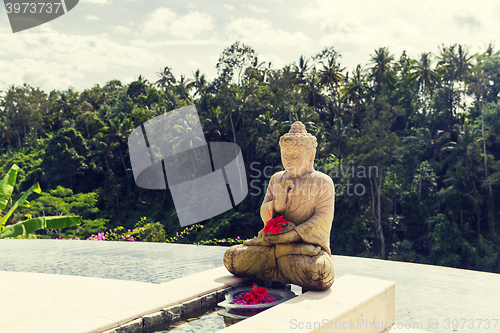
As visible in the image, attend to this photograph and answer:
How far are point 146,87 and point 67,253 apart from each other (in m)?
33.9

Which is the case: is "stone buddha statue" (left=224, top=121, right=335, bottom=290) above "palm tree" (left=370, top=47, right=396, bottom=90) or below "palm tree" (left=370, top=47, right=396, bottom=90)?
below

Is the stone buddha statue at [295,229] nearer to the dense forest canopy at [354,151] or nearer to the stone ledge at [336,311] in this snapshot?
the stone ledge at [336,311]

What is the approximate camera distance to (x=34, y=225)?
31.4ft

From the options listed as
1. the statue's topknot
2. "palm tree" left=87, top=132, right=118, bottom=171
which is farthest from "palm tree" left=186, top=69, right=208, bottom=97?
the statue's topknot

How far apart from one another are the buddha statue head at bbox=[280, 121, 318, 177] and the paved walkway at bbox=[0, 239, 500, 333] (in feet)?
6.22

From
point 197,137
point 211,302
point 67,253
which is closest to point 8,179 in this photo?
point 67,253

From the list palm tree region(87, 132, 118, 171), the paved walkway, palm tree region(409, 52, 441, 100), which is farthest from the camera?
palm tree region(87, 132, 118, 171)

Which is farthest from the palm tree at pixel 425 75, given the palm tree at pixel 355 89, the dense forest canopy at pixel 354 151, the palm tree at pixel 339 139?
the palm tree at pixel 339 139

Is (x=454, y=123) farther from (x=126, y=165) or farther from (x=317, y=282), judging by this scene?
(x=317, y=282)

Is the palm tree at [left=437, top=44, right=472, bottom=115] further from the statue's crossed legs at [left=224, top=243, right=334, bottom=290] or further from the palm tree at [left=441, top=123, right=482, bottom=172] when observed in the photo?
the statue's crossed legs at [left=224, top=243, right=334, bottom=290]

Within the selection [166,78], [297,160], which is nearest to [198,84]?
[166,78]

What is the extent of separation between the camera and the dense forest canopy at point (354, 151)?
79.2ft

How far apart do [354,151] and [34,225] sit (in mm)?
19432

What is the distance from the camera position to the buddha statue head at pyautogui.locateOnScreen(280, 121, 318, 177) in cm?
436
